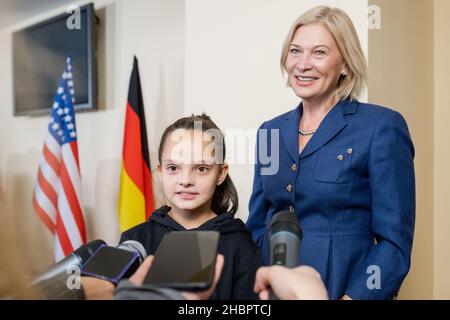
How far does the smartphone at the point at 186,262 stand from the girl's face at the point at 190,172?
1.03ft

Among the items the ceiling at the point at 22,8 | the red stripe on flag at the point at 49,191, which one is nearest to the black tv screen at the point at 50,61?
the ceiling at the point at 22,8

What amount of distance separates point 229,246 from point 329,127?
0.31m

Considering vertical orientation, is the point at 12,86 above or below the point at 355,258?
above

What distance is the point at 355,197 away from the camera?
→ 89 centimetres

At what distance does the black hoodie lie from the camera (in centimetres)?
75

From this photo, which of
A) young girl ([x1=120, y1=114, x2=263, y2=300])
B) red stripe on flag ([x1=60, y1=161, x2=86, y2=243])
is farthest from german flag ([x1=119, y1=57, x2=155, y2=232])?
young girl ([x1=120, y1=114, x2=263, y2=300])

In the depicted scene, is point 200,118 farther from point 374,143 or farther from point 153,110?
point 153,110

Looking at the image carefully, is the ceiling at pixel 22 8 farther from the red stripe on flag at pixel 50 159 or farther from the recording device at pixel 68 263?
the recording device at pixel 68 263

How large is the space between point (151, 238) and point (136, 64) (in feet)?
3.74

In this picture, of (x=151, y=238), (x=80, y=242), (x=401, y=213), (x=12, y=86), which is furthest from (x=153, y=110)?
(x=401, y=213)

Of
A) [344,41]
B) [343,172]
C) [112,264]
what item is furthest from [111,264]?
[344,41]

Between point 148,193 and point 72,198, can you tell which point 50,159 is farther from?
point 148,193

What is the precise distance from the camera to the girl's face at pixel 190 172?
0.86m

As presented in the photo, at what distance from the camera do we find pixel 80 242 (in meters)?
1.87
